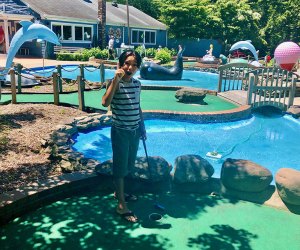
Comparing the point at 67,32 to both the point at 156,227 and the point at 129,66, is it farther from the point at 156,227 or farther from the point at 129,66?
the point at 156,227

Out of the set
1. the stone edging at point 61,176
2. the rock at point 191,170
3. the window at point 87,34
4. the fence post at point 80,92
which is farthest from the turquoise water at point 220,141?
the window at point 87,34

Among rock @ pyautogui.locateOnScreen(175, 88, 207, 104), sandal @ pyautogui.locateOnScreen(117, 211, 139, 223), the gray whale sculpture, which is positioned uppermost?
the gray whale sculpture

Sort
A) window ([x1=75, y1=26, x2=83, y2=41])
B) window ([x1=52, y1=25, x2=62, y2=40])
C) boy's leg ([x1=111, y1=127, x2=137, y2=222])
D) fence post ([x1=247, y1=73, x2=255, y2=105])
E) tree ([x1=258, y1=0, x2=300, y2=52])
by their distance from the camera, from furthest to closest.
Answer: tree ([x1=258, y1=0, x2=300, y2=52]) < window ([x1=75, y1=26, x2=83, y2=41]) < window ([x1=52, y1=25, x2=62, y2=40]) < fence post ([x1=247, y1=73, x2=255, y2=105]) < boy's leg ([x1=111, y1=127, x2=137, y2=222])

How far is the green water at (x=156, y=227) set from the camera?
378 centimetres

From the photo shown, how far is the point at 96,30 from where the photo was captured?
29.8 m

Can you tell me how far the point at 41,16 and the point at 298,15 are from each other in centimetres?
2535

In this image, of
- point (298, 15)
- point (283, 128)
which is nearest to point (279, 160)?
point (283, 128)

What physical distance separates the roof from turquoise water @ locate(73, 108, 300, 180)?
18979 millimetres

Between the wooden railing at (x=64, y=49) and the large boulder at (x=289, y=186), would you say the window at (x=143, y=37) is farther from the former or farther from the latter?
the large boulder at (x=289, y=186)

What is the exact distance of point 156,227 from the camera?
4.13 meters

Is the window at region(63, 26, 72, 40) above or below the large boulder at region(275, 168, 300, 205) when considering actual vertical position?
above

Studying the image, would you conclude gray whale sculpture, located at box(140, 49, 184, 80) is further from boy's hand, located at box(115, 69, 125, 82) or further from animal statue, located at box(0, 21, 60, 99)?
boy's hand, located at box(115, 69, 125, 82)

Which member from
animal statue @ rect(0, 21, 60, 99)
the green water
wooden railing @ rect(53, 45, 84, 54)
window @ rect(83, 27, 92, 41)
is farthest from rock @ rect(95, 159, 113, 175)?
window @ rect(83, 27, 92, 41)

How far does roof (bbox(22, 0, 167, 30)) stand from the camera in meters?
25.5
